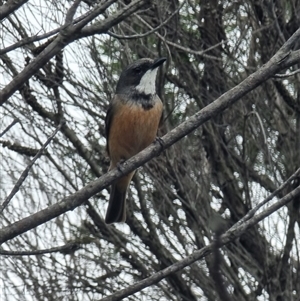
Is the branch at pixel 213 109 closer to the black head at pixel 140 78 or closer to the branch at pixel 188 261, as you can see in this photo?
the branch at pixel 188 261

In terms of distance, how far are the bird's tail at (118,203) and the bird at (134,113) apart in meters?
0.33

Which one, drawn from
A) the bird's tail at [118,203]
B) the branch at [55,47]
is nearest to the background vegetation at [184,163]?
the bird's tail at [118,203]

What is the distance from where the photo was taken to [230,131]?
7.34 metres

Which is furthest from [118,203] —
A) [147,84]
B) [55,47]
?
[55,47]

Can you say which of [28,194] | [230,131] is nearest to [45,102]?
[28,194]

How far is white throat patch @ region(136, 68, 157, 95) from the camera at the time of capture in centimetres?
591

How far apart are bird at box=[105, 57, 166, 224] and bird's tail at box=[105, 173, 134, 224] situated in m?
0.33

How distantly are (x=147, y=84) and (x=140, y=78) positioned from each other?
85 mm

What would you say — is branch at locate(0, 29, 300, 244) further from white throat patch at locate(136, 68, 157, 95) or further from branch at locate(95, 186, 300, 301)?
white throat patch at locate(136, 68, 157, 95)

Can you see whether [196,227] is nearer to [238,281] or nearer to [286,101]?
[238,281]

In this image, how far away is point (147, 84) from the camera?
597 centimetres

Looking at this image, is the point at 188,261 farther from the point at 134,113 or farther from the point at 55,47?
the point at 134,113

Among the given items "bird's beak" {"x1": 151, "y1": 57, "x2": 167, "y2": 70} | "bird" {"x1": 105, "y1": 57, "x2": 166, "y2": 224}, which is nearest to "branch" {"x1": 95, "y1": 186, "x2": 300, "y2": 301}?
"bird" {"x1": 105, "y1": 57, "x2": 166, "y2": 224}

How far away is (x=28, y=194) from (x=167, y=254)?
51.3 inches
